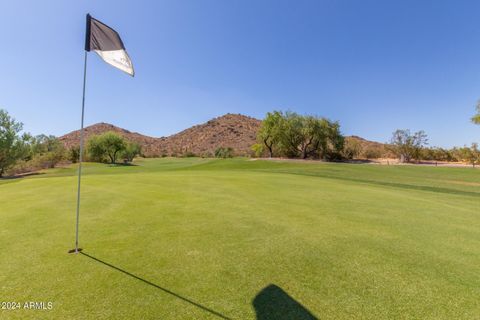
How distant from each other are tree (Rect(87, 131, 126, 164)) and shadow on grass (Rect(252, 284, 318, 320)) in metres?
49.4

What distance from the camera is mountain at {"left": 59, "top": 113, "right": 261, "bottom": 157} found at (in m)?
84.2

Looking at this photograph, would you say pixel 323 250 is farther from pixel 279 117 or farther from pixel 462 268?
pixel 279 117

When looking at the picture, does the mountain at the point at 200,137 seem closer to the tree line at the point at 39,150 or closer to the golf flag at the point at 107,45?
the tree line at the point at 39,150

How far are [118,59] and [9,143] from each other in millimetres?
33428

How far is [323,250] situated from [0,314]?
13.6 ft

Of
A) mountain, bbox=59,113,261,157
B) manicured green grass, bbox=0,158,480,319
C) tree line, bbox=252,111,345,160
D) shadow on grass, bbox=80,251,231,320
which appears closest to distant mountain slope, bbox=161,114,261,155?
A: mountain, bbox=59,113,261,157

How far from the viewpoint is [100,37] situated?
486cm

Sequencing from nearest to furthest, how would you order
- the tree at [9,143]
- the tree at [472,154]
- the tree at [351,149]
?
the tree at [9,143] → the tree at [472,154] → the tree at [351,149]

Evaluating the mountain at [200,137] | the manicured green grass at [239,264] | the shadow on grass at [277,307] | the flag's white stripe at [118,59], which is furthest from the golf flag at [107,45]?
the mountain at [200,137]

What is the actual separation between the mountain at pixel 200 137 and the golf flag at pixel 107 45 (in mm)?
73868

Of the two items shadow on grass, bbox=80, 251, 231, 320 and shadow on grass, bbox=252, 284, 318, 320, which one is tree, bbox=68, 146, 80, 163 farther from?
shadow on grass, bbox=252, 284, 318, 320

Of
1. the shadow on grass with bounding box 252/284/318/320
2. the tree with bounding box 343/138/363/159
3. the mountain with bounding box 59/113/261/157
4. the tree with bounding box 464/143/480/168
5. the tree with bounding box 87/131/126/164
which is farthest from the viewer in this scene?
the mountain with bounding box 59/113/261/157

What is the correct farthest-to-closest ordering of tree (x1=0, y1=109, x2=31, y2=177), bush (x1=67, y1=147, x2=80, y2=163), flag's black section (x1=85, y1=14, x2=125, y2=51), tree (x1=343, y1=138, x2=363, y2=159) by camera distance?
bush (x1=67, y1=147, x2=80, y2=163), tree (x1=343, y1=138, x2=363, y2=159), tree (x1=0, y1=109, x2=31, y2=177), flag's black section (x1=85, y1=14, x2=125, y2=51)

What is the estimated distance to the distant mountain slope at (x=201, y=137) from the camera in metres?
84.0
